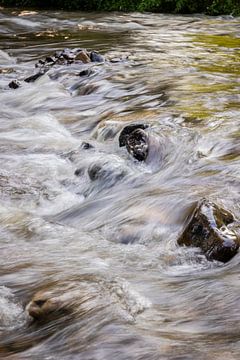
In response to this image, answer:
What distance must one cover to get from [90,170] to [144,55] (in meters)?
5.57

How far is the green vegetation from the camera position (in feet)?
60.6

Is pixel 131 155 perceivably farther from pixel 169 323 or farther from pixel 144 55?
pixel 144 55

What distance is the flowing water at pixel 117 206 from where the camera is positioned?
2.75 metres

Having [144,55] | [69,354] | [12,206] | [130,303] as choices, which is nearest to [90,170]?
[12,206]

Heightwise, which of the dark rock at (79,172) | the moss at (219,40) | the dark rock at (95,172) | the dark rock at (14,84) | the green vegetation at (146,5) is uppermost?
the green vegetation at (146,5)

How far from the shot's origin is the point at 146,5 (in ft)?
63.6

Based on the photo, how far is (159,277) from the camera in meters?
3.40

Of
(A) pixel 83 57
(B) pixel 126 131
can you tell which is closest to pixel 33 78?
(A) pixel 83 57

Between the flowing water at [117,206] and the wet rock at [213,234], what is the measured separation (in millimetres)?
59

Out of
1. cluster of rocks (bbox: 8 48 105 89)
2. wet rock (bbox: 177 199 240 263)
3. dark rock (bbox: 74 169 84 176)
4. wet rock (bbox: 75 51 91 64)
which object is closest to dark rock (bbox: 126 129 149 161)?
dark rock (bbox: 74 169 84 176)

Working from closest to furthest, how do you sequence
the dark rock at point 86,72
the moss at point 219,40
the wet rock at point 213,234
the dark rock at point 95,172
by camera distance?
the wet rock at point 213,234
the dark rock at point 95,172
the dark rock at point 86,72
the moss at point 219,40

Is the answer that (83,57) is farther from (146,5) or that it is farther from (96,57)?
(146,5)

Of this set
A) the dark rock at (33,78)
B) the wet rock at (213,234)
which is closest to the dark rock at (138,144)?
the wet rock at (213,234)

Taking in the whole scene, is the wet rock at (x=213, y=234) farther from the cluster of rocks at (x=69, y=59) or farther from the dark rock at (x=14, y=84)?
the cluster of rocks at (x=69, y=59)
